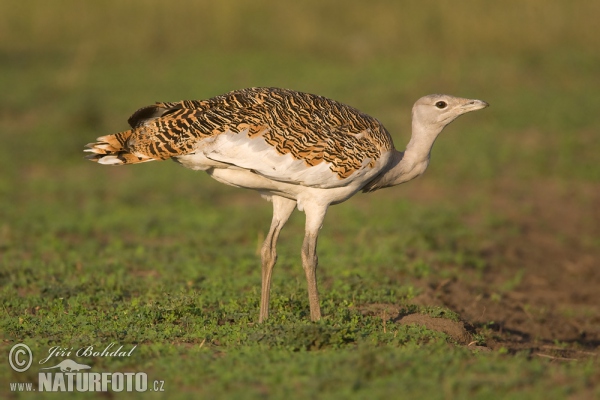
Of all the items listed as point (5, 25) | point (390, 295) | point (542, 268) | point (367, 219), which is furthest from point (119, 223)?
point (5, 25)

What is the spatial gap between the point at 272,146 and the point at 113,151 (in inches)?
38.2

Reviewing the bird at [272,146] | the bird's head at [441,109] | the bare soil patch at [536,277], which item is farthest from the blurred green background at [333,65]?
the bird at [272,146]

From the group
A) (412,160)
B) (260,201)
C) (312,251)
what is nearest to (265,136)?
(312,251)

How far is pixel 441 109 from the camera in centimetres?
568

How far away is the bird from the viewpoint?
16.6 feet

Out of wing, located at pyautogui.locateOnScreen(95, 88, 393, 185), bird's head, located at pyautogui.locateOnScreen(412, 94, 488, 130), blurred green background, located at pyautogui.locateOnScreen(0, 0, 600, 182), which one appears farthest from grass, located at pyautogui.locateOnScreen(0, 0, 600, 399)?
bird's head, located at pyautogui.locateOnScreen(412, 94, 488, 130)

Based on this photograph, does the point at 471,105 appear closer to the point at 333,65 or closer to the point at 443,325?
the point at 443,325

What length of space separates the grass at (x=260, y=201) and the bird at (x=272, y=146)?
817 mm

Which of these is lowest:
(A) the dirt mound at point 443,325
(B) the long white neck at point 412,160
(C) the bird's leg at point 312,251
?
(A) the dirt mound at point 443,325

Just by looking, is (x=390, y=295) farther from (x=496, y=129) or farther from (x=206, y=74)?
(x=206, y=74)

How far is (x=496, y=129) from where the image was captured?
1127 centimetres

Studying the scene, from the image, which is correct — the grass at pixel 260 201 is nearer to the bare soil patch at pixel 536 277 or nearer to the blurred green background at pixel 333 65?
the blurred green background at pixel 333 65

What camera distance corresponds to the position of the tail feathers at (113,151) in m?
5.11

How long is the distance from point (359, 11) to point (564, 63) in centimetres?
394
